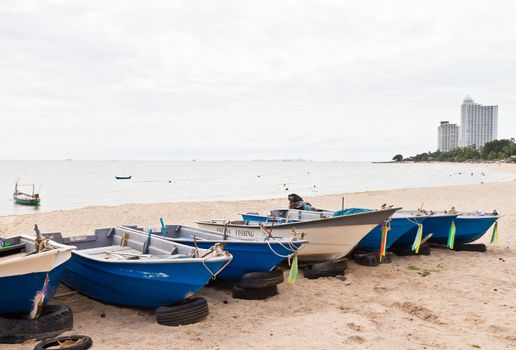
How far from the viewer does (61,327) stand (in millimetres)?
6070

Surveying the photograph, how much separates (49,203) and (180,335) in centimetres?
3446

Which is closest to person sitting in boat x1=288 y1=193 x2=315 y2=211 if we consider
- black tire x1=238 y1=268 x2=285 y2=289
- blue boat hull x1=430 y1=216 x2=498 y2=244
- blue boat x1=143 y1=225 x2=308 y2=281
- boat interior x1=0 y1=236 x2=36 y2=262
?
blue boat hull x1=430 y1=216 x2=498 y2=244

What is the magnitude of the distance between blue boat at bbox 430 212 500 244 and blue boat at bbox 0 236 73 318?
903cm

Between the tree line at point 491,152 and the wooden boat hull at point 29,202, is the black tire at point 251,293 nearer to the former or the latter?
the wooden boat hull at point 29,202

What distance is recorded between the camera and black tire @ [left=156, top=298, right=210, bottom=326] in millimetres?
6328

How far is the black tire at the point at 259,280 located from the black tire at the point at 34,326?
263cm

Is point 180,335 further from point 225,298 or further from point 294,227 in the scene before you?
point 294,227

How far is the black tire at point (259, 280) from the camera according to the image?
752 centimetres

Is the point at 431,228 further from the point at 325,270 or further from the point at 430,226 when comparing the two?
the point at 325,270

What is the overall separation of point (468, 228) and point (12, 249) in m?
9.86

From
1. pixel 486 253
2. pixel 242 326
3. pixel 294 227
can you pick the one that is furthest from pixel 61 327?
pixel 486 253

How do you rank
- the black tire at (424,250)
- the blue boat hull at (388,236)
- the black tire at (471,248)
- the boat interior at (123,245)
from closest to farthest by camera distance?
the boat interior at (123,245) < the blue boat hull at (388,236) < the black tire at (424,250) < the black tire at (471,248)

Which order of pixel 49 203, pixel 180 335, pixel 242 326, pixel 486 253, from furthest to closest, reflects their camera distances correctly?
pixel 49 203, pixel 486 253, pixel 242 326, pixel 180 335

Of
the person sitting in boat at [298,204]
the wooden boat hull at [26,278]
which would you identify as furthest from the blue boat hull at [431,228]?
the wooden boat hull at [26,278]
